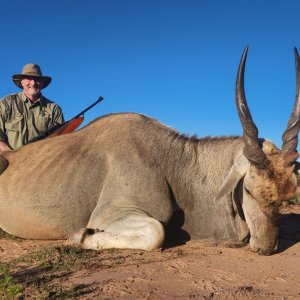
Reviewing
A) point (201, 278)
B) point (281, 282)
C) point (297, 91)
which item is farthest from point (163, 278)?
point (297, 91)

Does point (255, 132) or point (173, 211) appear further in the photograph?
point (173, 211)

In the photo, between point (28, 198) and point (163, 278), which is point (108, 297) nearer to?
point (163, 278)

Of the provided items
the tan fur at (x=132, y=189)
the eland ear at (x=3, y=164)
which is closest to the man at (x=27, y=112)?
the eland ear at (x=3, y=164)

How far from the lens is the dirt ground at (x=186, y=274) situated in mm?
3307

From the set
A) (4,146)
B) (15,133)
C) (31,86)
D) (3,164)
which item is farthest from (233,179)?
(31,86)

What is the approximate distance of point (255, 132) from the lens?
4906 millimetres

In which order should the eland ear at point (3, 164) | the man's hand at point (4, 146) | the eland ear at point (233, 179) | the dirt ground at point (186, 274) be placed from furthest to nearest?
1. the man's hand at point (4, 146)
2. the eland ear at point (3, 164)
3. the eland ear at point (233, 179)
4. the dirt ground at point (186, 274)

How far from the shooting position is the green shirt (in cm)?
801

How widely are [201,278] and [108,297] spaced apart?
901 mm

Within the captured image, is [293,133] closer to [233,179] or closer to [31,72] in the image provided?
[233,179]

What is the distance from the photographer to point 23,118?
26.7ft

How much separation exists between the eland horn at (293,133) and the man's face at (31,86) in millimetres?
5081

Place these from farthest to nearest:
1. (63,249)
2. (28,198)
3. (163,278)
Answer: (28,198) < (63,249) < (163,278)

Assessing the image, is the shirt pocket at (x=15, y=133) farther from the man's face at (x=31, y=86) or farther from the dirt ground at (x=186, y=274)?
the dirt ground at (x=186, y=274)
